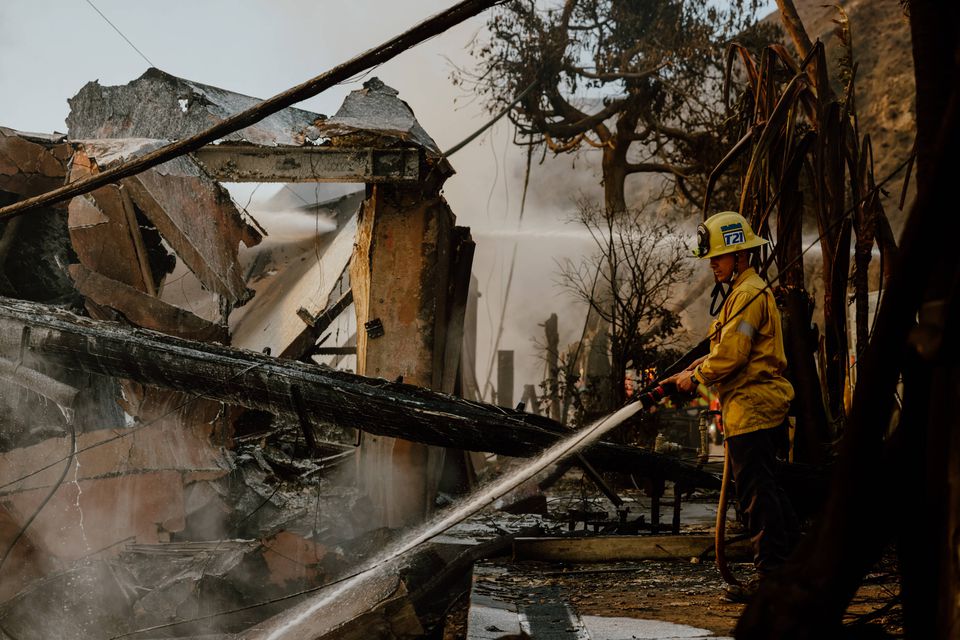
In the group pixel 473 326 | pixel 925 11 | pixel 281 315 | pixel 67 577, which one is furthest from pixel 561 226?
pixel 925 11

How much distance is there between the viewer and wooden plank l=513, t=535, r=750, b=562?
5.84 metres

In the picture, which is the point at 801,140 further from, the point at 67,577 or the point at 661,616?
the point at 67,577

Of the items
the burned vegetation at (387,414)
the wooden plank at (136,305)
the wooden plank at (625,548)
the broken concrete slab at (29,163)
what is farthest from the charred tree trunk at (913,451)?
the broken concrete slab at (29,163)

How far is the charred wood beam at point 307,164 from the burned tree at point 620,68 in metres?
11.7

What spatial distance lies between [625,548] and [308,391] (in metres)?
2.64

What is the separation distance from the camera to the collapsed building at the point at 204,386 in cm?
504

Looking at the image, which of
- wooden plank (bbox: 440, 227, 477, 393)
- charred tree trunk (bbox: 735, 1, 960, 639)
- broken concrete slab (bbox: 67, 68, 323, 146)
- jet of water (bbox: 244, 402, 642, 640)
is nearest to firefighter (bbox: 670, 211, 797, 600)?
A: jet of water (bbox: 244, 402, 642, 640)

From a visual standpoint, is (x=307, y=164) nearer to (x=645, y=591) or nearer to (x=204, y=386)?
(x=204, y=386)

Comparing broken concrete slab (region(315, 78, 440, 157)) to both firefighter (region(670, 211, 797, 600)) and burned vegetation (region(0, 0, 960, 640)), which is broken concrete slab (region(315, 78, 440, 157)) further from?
firefighter (region(670, 211, 797, 600))

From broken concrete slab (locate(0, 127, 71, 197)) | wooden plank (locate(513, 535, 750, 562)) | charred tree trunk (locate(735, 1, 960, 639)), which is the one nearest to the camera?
charred tree trunk (locate(735, 1, 960, 639))

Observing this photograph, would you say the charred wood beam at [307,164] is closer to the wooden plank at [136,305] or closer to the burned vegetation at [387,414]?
the burned vegetation at [387,414]

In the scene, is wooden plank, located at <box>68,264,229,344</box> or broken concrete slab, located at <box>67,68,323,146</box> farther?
broken concrete slab, located at <box>67,68,323,146</box>

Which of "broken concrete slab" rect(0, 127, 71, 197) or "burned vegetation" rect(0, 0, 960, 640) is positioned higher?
"broken concrete slab" rect(0, 127, 71, 197)

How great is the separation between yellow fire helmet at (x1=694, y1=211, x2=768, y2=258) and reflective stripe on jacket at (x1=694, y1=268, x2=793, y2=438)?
220 millimetres
